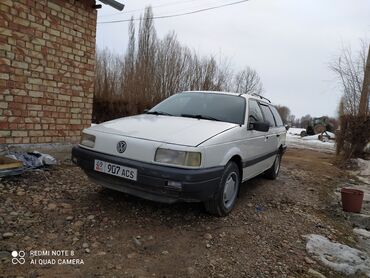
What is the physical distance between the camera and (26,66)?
5.30 meters

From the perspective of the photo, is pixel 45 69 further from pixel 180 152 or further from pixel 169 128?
pixel 180 152

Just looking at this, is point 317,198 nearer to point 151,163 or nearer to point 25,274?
point 151,163

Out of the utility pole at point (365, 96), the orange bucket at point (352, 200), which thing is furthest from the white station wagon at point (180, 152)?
the utility pole at point (365, 96)

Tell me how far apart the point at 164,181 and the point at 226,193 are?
1.10m

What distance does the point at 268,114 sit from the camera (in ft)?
20.3

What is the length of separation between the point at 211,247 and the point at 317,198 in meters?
3.49

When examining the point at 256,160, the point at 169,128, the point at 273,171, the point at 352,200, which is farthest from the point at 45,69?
the point at 352,200

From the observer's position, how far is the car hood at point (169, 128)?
3518 millimetres

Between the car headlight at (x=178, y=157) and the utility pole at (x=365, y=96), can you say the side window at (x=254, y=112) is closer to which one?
the car headlight at (x=178, y=157)

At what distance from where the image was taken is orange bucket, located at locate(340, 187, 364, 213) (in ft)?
17.6

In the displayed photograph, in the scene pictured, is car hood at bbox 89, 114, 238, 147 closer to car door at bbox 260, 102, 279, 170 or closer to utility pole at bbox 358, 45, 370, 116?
car door at bbox 260, 102, 279, 170

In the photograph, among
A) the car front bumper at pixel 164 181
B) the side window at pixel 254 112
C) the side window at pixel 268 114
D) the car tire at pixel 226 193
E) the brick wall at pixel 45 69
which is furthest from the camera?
the side window at pixel 268 114

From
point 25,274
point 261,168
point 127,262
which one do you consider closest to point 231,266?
point 127,262

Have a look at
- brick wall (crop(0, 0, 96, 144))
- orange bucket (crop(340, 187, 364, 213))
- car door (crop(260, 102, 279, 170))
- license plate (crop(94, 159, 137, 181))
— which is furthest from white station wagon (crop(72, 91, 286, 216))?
brick wall (crop(0, 0, 96, 144))
